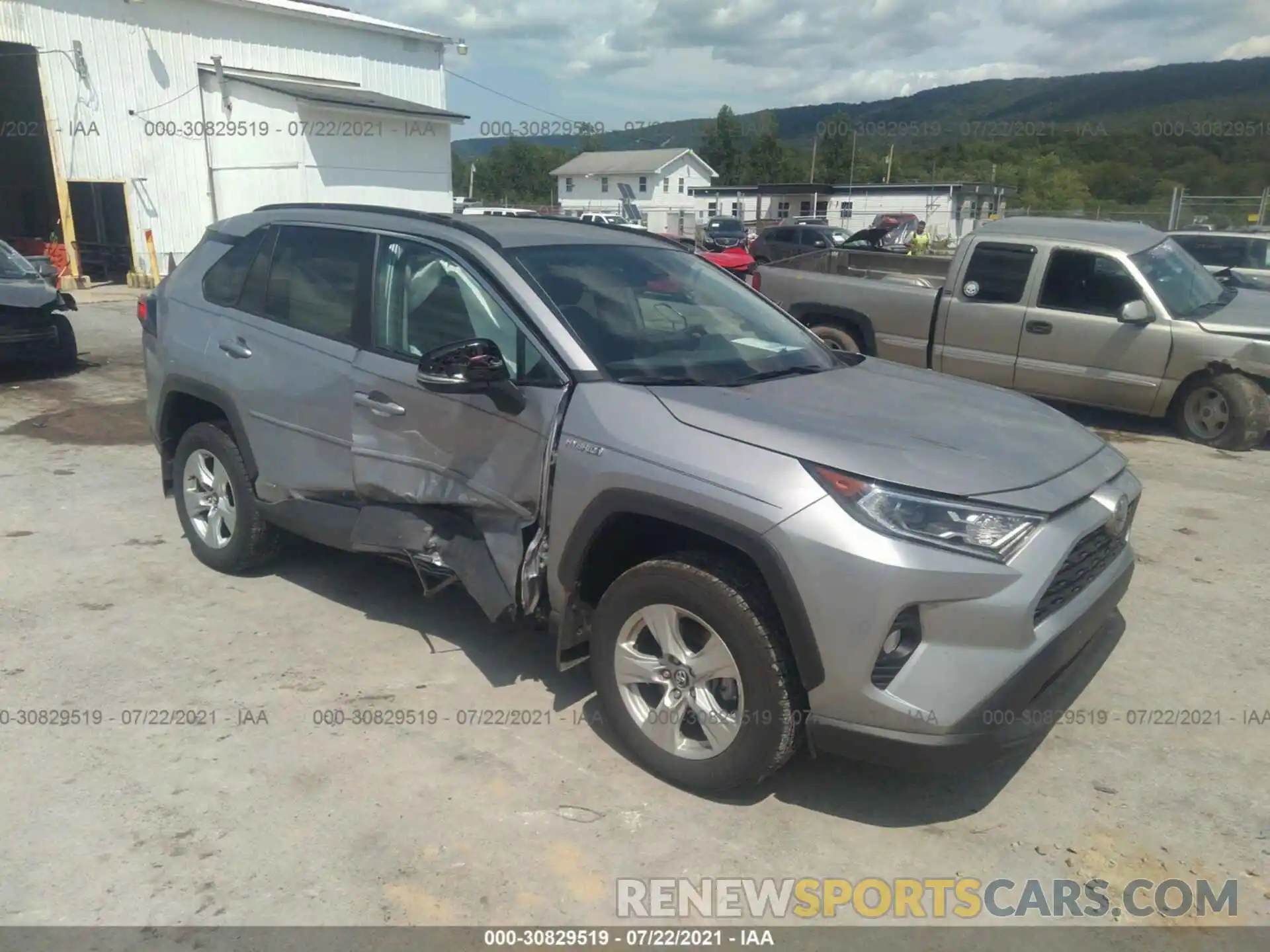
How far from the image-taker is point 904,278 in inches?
405

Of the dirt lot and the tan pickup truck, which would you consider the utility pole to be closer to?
the tan pickup truck

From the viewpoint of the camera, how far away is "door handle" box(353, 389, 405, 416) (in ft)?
13.4

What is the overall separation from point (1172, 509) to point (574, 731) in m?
4.89

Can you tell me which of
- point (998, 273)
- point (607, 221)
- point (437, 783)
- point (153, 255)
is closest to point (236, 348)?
point (607, 221)

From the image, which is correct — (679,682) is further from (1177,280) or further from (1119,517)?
(1177,280)

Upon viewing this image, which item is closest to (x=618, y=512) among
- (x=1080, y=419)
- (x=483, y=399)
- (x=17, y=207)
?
(x=483, y=399)

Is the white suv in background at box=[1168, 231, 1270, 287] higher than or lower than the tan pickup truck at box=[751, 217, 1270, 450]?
higher

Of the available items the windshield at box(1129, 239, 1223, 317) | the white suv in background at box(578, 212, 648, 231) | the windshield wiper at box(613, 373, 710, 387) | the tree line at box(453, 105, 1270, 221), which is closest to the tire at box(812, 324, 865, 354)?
the white suv in background at box(578, 212, 648, 231)

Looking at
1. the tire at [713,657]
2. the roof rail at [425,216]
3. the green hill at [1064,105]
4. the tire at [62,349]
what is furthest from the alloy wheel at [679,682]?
the green hill at [1064,105]

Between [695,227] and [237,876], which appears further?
[695,227]

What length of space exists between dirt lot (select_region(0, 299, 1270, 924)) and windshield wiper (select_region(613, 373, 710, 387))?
1365 millimetres

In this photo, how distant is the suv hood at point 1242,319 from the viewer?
26.6 ft

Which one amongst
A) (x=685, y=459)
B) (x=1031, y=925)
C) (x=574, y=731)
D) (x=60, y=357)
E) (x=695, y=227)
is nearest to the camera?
(x=1031, y=925)

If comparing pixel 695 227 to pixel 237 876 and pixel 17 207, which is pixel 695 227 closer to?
pixel 17 207
